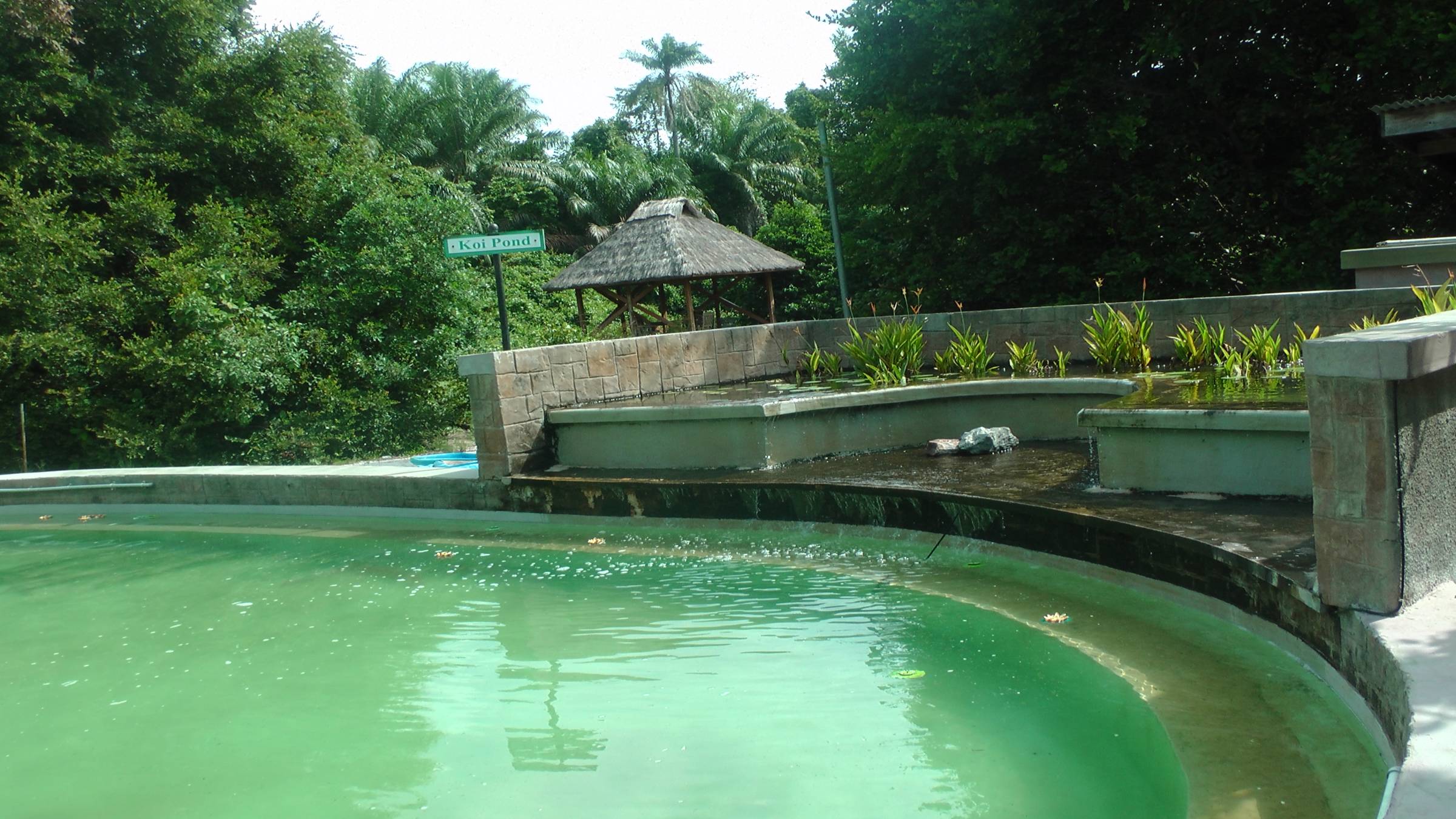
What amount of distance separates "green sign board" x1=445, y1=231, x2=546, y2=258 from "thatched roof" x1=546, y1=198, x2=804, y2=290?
10685 mm

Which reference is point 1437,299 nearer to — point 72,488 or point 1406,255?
point 1406,255

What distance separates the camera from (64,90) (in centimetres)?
1669

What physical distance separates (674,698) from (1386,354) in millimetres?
3089

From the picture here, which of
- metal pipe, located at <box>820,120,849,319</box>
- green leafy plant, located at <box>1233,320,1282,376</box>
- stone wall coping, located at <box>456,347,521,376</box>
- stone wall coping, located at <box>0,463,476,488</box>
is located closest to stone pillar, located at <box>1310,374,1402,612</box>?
green leafy plant, located at <box>1233,320,1282,376</box>

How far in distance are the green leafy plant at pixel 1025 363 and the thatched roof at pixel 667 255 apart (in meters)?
10.6

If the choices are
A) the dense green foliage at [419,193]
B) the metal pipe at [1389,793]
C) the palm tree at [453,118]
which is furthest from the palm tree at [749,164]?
the metal pipe at [1389,793]

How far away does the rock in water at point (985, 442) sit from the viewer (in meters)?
8.48

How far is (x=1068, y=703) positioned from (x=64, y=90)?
17.6 m

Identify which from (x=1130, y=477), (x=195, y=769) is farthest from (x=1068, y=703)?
(x=195, y=769)

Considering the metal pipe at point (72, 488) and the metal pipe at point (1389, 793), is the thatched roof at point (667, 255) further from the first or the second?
the metal pipe at point (1389, 793)

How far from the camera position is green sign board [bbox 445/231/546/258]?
369 inches

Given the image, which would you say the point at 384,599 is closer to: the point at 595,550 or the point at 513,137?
the point at 595,550

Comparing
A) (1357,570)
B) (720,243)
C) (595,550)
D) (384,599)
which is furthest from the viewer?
(720,243)

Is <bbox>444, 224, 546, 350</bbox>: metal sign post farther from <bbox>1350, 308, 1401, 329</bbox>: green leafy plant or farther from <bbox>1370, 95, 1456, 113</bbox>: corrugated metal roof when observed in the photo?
<bbox>1370, 95, 1456, 113</bbox>: corrugated metal roof
